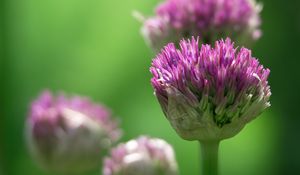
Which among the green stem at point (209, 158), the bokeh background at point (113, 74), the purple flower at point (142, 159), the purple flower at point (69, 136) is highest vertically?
the bokeh background at point (113, 74)

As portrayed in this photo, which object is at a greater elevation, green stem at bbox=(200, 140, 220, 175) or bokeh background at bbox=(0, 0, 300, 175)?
bokeh background at bbox=(0, 0, 300, 175)

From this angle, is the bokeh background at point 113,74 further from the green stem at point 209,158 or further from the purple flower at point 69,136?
the green stem at point 209,158

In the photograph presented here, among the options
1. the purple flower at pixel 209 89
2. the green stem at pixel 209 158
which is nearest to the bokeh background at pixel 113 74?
the green stem at pixel 209 158

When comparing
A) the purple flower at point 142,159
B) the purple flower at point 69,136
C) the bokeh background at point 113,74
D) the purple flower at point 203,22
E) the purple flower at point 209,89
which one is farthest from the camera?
the bokeh background at point 113,74

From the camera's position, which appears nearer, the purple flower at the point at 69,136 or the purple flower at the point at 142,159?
the purple flower at the point at 142,159

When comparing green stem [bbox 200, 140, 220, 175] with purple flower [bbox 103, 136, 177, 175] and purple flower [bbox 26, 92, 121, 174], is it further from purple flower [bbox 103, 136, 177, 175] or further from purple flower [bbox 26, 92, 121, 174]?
purple flower [bbox 26, 92, 121, 174]

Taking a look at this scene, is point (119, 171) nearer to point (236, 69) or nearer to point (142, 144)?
point (142, 144)

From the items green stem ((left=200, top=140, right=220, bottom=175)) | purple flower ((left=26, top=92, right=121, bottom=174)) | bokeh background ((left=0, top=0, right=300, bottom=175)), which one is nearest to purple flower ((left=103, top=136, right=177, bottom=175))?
green stem ((left=200, top=140, right=220, bottom=175))
